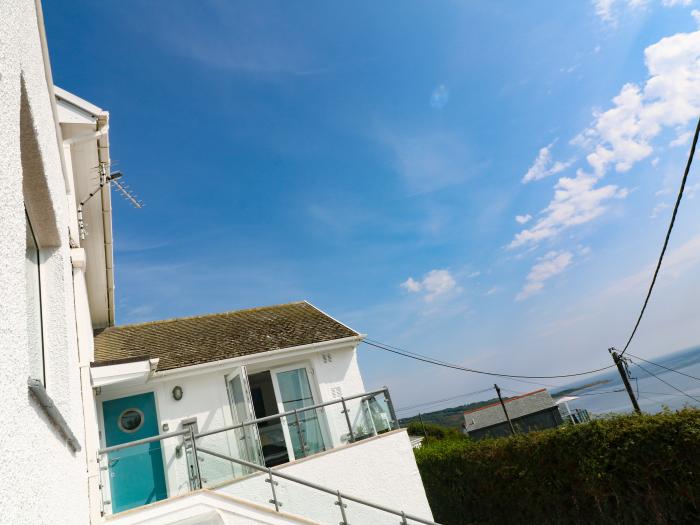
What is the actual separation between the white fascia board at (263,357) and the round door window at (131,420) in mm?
889

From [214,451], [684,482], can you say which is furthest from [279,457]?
[684,482]

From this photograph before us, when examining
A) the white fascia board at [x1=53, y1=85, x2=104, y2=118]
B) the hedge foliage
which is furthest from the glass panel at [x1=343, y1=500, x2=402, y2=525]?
the hedge foliage

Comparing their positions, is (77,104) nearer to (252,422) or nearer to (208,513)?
(252,422)

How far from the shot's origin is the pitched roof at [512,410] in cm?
4409

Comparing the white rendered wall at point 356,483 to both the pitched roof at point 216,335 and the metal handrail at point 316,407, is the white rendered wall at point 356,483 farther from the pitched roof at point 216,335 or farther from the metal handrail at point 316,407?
the pitched roof at point 216,335

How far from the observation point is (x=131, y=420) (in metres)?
10.9

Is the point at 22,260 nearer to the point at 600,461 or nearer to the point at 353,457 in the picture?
the point at 353,457

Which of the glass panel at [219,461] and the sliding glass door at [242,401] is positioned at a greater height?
the sliding glass door at [242,401]

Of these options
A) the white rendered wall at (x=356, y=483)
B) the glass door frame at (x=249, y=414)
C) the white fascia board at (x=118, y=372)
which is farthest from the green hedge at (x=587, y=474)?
the white fascia board at (x=118, y=372)

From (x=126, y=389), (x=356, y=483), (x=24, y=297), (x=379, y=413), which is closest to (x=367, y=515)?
(x=356, y=483)

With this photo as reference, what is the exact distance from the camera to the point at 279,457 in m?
9.65

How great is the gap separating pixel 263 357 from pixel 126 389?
3.22 metres

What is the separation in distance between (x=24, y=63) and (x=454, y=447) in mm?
15732

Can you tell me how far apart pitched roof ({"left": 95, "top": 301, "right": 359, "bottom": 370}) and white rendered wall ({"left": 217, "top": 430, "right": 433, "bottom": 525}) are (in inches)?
141
